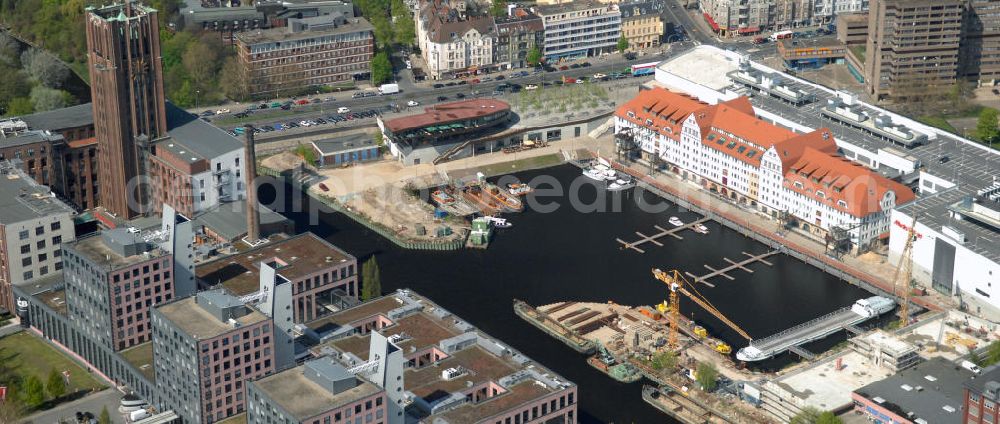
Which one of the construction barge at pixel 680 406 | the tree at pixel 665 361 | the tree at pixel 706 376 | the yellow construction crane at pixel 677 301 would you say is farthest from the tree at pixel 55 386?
the tree at pixel 706 376

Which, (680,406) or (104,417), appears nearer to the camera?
(104,417)

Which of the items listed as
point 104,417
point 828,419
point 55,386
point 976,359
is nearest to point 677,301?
point 828,419

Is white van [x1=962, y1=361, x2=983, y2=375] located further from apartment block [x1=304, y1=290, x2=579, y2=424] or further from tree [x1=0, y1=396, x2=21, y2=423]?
tree [x1=0, y1=396, x2=21, y2=423]

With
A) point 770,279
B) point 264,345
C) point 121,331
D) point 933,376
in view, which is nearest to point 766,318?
point 770,279

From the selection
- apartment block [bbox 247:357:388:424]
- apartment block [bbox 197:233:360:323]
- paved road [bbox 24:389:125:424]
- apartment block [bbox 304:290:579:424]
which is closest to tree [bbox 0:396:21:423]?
paved road [bbox 24:389:125:424]

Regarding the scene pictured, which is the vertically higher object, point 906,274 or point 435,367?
point 435,367

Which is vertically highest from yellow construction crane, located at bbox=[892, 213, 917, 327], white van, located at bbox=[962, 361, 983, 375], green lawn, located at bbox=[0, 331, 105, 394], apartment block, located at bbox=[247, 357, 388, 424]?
apartment block, located at bbox=[247, 357, 388, 424]

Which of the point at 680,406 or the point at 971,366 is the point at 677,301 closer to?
the point at 680,406
